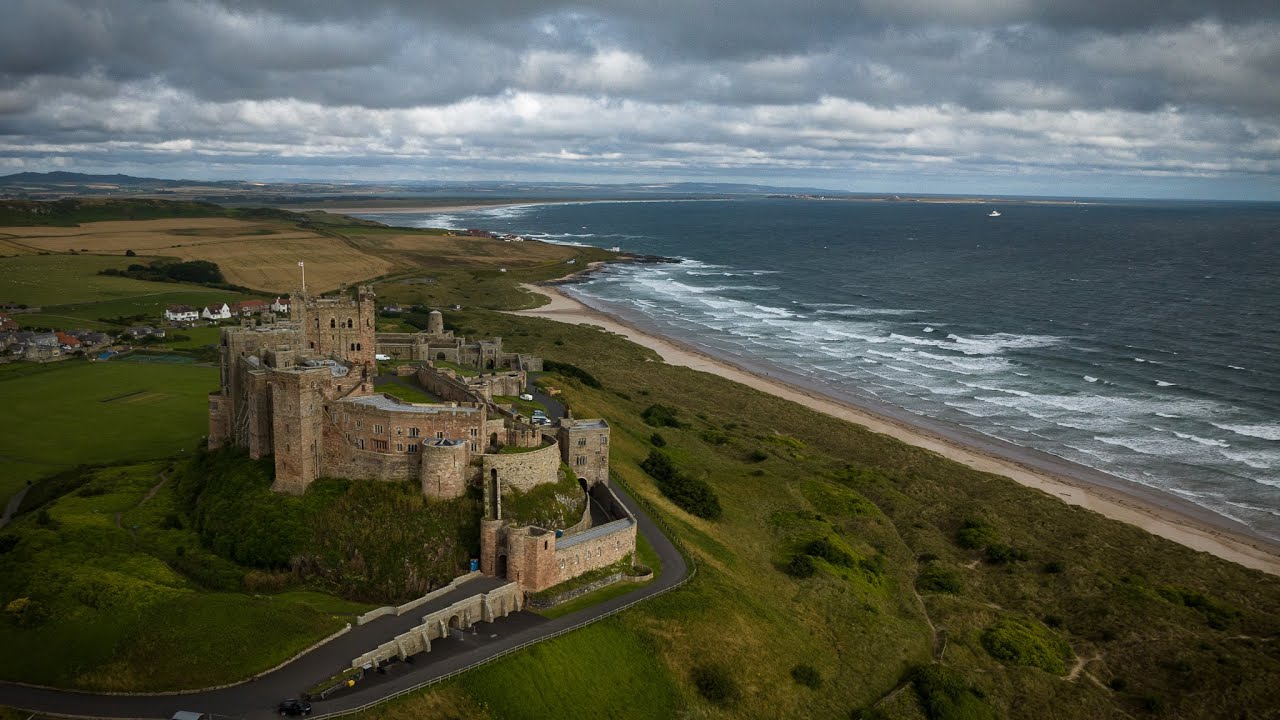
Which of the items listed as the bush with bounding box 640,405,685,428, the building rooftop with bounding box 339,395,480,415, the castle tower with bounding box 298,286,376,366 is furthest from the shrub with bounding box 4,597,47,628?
the bush with bounding box 640,405,685,428

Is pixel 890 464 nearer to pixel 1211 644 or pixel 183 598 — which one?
pixel 1211 644

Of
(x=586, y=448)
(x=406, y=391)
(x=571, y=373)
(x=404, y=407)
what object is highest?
(x=404, y=407)

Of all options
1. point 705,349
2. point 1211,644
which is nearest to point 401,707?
point 1211,644

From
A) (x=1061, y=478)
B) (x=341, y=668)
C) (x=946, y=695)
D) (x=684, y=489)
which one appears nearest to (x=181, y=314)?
(x=684, y=489)

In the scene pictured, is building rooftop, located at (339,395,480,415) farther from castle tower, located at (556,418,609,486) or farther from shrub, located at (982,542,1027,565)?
shrub, located at (982,542,1027,565)

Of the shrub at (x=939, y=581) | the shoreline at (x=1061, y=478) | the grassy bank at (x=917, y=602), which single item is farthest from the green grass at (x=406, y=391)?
the shoreline at (x=1061, y=478)

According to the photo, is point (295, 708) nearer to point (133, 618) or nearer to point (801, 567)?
point (133, 618)

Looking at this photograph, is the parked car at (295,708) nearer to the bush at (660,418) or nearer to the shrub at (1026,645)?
the shrub at (1026,645)
